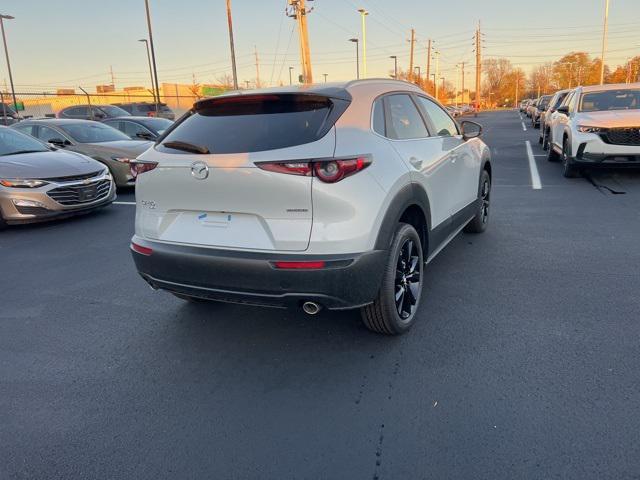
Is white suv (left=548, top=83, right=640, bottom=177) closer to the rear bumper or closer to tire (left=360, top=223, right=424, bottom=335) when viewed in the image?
tire (left=360, top=223, right=424, bottom=335)

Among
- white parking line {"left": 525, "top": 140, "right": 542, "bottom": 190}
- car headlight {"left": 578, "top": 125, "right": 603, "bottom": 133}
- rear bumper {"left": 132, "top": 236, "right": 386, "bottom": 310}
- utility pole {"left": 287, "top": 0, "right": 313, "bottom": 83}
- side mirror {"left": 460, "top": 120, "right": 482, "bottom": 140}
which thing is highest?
Answer: utility pole {"left": 287, "top": 0, "right": 313, "bottom": 83}

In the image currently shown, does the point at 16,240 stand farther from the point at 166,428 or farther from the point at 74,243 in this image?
the point at 166,428

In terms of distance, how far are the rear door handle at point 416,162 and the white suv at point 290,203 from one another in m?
0.01

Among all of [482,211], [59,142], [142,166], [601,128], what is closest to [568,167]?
[601,128]

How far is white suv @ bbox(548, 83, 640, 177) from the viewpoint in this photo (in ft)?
27.7

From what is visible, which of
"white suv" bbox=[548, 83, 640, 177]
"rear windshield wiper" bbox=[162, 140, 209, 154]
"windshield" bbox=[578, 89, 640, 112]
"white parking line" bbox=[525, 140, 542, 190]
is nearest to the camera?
"rear windshield wiper" bbox=[162, 140, 209, 154]

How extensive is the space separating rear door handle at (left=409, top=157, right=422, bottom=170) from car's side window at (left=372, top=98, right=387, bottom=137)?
0.99ft

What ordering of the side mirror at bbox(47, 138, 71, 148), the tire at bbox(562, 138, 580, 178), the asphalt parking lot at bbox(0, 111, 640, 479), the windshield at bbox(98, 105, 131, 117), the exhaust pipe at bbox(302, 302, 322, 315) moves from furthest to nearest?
1. the windshield at bbox(98, 105, 131, 117)
2. the side mirror at bbox(47, 138, 71, 148)
3. the tire at bbox(562, 138, 580, 178)
4. the exhaust pipe at bbox(302, 302, 322, 315)
5. the asphalt parking lot at bbox(0, 111, 640, 479)

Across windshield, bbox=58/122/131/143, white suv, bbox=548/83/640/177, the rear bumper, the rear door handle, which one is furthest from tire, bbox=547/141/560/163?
the rear bumper

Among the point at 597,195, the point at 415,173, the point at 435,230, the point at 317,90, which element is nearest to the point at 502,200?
the point at 597,195

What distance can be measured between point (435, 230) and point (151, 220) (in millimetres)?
2157

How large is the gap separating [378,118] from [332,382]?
5.74 feet

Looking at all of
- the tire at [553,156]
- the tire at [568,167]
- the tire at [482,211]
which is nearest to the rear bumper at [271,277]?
the tire at [482,211]

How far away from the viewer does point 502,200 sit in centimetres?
809
